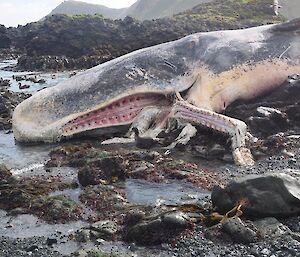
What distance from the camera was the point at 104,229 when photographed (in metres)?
7.37

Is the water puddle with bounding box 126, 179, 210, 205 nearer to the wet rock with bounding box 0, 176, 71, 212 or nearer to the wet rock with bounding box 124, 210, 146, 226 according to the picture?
the wet rock with bounding box 124, 210, 146, 226

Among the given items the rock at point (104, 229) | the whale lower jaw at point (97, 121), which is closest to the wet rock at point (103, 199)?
the rock at point (104, 229)

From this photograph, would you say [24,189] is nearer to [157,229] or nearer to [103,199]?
[103,199]

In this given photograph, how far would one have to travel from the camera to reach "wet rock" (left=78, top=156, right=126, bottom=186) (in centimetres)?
947

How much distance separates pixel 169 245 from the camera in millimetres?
6910

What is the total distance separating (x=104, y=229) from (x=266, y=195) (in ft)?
7.40

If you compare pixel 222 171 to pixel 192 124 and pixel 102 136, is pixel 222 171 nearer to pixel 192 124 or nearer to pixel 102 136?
pixel 192 124

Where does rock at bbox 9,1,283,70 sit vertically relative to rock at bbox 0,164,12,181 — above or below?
below

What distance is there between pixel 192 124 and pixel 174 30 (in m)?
36.0

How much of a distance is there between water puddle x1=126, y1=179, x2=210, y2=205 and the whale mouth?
3.22 meters

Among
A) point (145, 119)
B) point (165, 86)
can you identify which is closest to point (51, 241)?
point (145, 119)

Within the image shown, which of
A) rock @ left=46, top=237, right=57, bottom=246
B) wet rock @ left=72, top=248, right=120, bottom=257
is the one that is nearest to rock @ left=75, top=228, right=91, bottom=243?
rock @ left=46, top=237, right=57, bottom=246

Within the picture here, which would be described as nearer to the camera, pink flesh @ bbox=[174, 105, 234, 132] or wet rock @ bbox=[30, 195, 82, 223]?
wet rock @ bbox=[30, 195, 82, 223]

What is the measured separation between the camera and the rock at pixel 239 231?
6.84m
